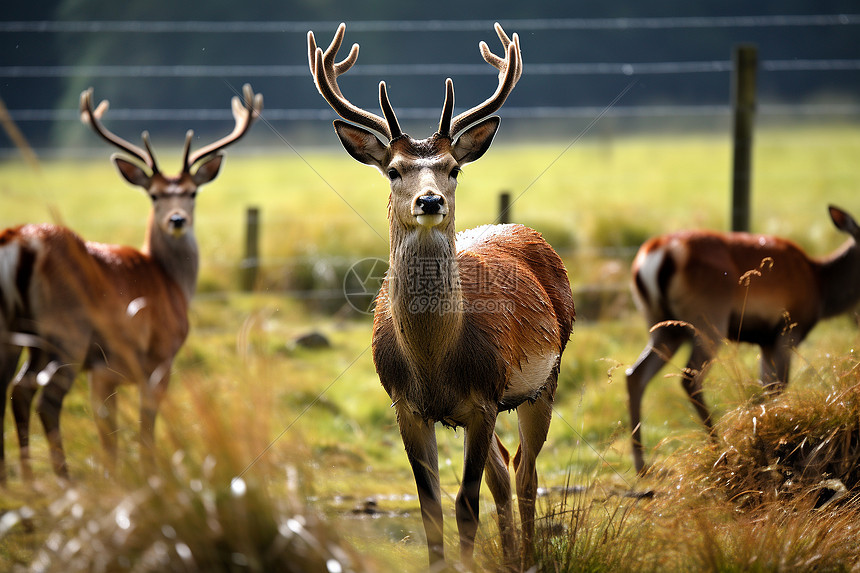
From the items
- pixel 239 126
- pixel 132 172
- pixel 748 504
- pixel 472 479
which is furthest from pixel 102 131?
pixel 748 504

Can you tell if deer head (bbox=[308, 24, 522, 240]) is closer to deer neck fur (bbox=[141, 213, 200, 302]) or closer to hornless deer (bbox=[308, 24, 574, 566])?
hornless deer (bbox=[308, 24, 574, 566])

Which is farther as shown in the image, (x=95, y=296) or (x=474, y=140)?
(x=95, y=296)

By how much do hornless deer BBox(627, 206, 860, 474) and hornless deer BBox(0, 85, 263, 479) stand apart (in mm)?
3093

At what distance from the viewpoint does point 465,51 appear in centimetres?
2781

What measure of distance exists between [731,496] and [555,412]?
2.27 metres

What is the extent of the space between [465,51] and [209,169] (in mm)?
22532

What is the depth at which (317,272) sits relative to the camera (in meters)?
8.79

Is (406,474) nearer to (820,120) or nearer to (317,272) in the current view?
(317,272)

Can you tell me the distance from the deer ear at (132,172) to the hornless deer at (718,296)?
11.6 feet

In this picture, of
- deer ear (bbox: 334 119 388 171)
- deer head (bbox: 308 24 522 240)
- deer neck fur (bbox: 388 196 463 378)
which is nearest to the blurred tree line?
deer head (bbox: 308 24 522 240)

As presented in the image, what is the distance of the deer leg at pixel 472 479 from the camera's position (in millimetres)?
3570

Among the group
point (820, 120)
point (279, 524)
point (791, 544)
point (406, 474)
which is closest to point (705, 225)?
point (406, 474)

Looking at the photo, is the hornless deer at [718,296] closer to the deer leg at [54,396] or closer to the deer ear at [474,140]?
the deer ear at [474,140]

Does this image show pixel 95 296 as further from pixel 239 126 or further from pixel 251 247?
pixel 251 247
